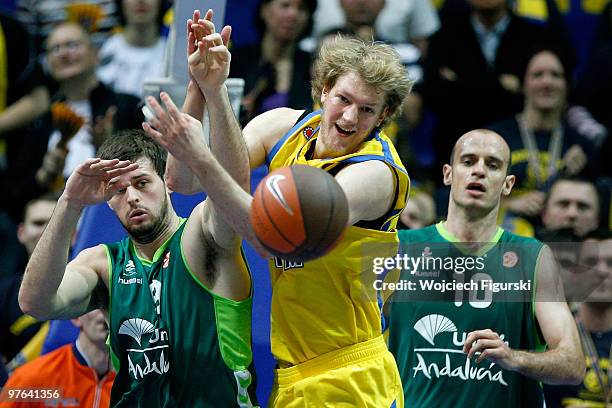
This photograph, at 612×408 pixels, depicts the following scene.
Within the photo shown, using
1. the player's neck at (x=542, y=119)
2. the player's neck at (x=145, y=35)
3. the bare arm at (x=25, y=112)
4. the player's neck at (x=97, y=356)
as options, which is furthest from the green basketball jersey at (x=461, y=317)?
the bare arm at (x=25, y=112)

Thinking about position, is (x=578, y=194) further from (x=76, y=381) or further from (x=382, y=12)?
(x=76, y=381)

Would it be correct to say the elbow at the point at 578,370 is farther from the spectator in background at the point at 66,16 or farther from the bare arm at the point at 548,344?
the spectator in background at the point at 66,16

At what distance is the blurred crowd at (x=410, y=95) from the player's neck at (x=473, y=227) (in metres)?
1.57

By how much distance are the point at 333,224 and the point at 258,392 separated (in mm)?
1815

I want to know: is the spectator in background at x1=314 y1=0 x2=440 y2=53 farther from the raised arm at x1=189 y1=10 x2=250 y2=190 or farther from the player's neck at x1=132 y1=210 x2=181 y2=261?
the raised arm at x1=189 y1=10 x2=250 y2=190

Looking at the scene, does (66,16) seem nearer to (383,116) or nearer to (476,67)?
(476,67)

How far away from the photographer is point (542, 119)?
859 centimetres

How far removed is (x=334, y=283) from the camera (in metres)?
5.17

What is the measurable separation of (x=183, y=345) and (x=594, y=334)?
3.02 meters

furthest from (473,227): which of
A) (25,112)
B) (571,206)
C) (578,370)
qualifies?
(25,112)

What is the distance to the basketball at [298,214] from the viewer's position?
4508 mm

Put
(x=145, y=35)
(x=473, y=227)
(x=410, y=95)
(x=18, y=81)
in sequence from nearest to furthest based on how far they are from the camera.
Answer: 1. (x=473, y=227)
2. (x=410, y=95)
3. (x=145, y=35)
4. (x=18, y=81)

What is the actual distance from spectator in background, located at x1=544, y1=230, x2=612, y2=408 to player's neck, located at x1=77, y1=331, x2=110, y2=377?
270cm

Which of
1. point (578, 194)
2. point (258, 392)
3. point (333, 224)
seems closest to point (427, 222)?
point (578, 194)
